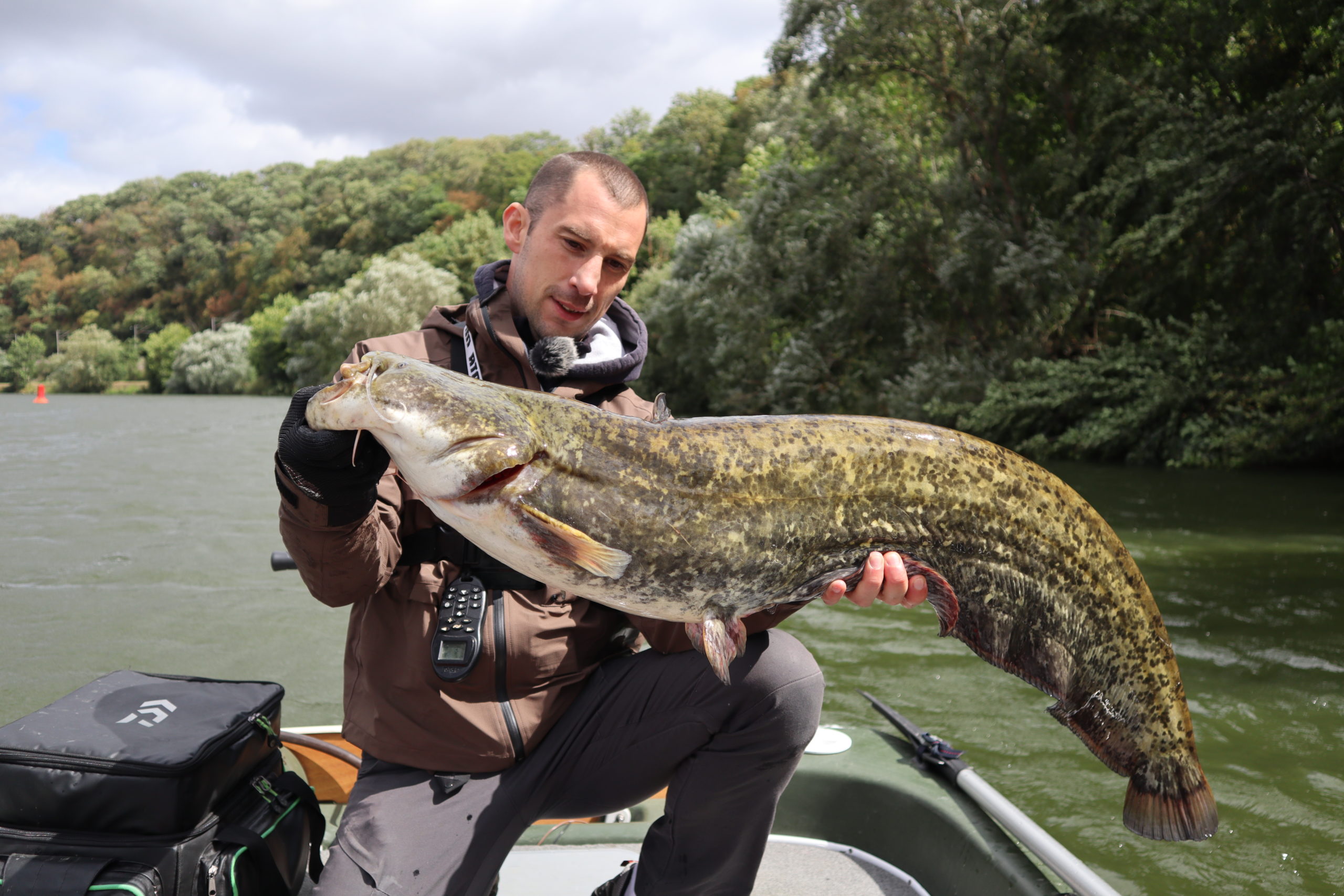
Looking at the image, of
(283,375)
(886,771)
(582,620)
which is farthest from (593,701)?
(283,375)

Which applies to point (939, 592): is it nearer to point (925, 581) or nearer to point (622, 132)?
point (925, 581)

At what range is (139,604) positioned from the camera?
37.4 ft

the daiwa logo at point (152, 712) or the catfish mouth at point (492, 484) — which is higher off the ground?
the catfish mouth at point (492, 484)

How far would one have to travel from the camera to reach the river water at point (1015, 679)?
16.7 feet

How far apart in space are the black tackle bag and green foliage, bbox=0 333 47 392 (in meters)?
76.5

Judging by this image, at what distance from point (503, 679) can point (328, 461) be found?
29.3 inches

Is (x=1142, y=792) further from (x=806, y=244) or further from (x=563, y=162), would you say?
(x=806, y=244)

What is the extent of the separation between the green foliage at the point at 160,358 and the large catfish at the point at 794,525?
7296 cm

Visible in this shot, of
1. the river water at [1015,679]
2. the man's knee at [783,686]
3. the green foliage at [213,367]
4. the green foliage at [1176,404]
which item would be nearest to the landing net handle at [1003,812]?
the man's knee at [783,686]

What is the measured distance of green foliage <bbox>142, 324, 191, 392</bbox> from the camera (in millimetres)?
67000

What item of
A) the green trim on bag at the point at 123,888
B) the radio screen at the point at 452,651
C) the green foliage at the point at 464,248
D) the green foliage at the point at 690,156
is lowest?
the green trim on bag at the point at 123,888

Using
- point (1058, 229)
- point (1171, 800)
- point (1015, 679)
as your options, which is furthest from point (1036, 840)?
point (1058, 229)

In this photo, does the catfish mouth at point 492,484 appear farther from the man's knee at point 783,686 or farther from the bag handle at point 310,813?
the bag handle at point 310,813

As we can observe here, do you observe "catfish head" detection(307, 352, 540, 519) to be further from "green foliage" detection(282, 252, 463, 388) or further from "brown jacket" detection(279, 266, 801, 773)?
"green foliage" detection(282, 252, 463, 388)
